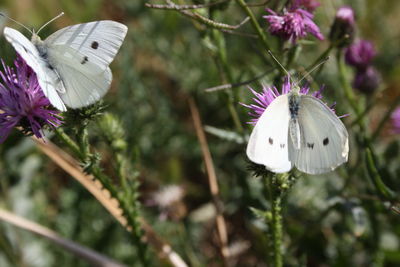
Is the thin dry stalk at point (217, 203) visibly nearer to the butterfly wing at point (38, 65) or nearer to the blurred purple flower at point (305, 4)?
the blurred purple flower at point (305, 4)

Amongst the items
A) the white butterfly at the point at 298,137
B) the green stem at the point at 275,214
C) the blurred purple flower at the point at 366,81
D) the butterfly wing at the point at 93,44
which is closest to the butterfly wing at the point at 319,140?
the white butterfly at the point at 298,137

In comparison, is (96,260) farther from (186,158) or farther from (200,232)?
(186,158)

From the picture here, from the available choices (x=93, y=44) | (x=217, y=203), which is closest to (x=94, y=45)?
(x=93, y=44)

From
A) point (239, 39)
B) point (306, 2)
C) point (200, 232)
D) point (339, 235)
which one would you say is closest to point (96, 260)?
point (200, 232)

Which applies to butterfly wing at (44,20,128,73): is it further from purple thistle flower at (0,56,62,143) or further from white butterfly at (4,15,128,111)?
purple thistle flower at (0,56,62,143)

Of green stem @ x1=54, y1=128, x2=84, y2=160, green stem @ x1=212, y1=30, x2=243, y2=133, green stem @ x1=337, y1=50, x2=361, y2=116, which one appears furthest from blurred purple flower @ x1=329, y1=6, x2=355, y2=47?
green stem @ x1=54, y1=128, x2=84, y2=160
